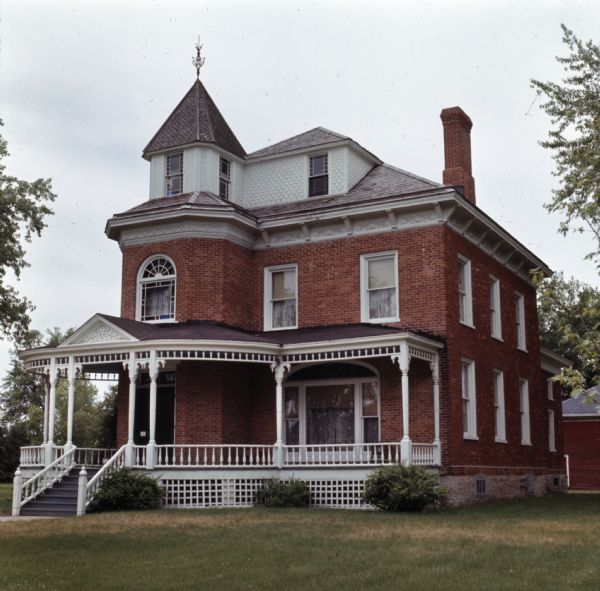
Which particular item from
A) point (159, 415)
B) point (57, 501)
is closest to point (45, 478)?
point (57, 501)

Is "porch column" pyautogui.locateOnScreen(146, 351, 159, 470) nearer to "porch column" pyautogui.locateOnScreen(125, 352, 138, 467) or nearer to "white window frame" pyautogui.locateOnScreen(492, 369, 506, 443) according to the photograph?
"porch column" pyautogui.locateOnScreen(125, 352, 138, 467)

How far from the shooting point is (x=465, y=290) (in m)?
24.0

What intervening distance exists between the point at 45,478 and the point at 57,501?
1.02 metres

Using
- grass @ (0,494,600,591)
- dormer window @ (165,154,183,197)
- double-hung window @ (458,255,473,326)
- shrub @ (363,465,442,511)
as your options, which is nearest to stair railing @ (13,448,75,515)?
grass @ (0,494,600,591)

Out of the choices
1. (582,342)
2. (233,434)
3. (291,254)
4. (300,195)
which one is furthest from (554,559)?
(300,195)

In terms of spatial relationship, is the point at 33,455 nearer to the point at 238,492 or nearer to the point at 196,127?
the point at 238,492

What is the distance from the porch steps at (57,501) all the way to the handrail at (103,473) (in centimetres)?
46

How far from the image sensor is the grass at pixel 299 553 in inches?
392

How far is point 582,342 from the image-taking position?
14.9 m

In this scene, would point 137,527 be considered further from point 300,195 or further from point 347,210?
point 300,195

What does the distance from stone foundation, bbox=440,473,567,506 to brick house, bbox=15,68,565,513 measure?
3.2 inches

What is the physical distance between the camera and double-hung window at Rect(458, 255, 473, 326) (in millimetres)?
23750

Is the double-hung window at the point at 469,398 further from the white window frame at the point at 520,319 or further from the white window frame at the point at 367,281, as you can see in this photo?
the white window frame at the point at 520,319

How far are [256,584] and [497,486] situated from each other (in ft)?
52.6
